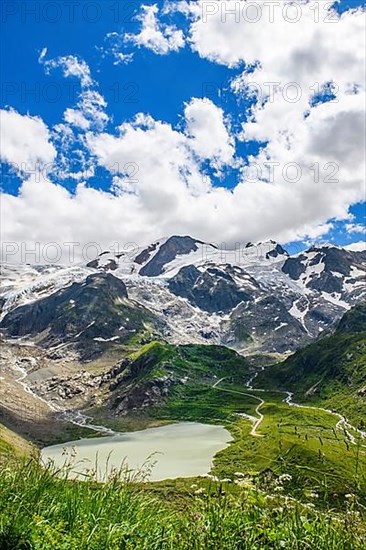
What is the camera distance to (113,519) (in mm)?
6430

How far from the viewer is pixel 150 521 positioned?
6.55 metres

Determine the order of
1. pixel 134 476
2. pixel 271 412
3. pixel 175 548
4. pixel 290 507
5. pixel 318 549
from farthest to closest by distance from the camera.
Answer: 1. pixel 271 412
2. pixel 134 476
3. pixel 290 507
4. pixel 175 548
5. pixel 318 549

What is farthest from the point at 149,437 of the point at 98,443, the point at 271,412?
the point at 271,412

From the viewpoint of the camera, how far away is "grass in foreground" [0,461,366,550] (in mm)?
5617

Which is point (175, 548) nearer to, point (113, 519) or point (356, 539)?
point (113, 519)

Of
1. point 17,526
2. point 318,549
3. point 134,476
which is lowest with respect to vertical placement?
point 318,549

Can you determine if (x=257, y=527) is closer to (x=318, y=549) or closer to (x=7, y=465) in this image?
(x=318, y=549)

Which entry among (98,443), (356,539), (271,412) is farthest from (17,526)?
(271,412)

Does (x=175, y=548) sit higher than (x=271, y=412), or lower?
lower

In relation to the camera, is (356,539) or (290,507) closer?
(356,539)

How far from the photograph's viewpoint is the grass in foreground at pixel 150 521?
221 inches

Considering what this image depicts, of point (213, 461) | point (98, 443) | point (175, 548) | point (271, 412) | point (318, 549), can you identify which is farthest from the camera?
point (271, 412)

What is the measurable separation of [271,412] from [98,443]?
75595mm

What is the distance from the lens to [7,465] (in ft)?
27.0
